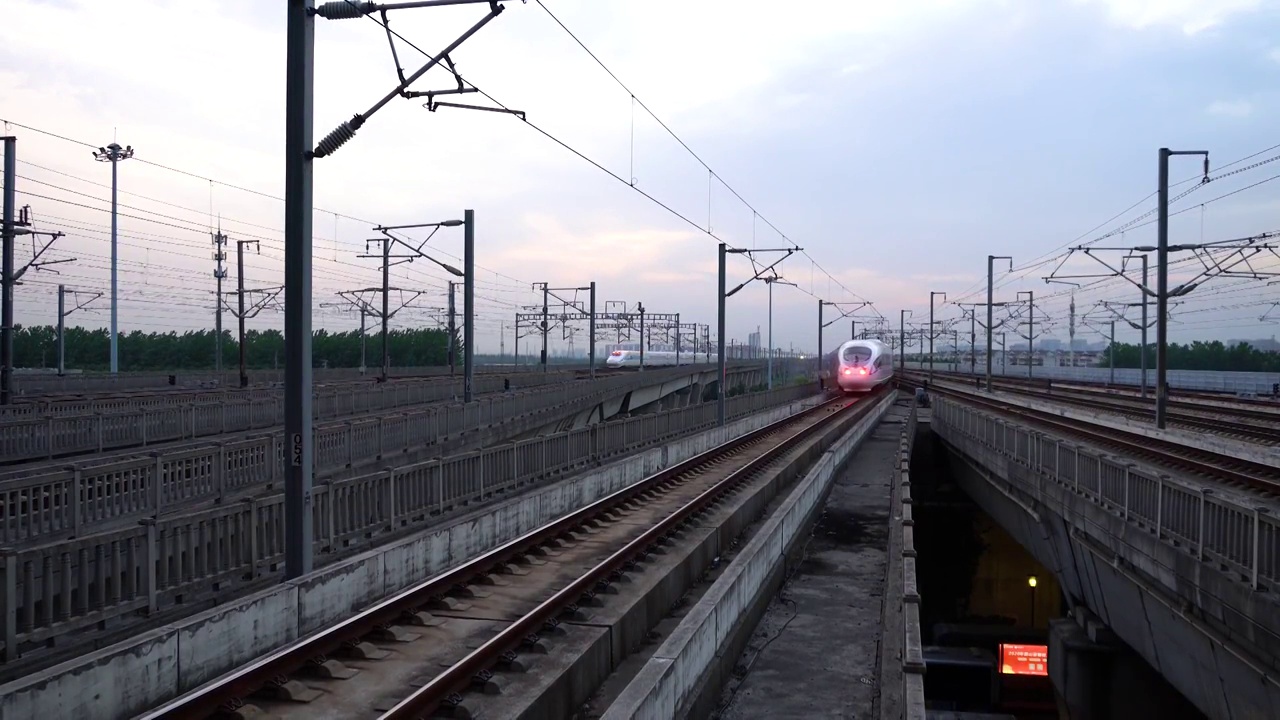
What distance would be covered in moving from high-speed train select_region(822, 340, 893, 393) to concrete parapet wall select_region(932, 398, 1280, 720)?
135 feet

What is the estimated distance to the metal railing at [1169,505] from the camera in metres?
10.7

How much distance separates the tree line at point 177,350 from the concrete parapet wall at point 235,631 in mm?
66807

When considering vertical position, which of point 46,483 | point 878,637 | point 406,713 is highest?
point 46,483

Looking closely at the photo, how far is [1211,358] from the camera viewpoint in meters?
106

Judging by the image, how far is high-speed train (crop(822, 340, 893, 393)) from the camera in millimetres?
62688

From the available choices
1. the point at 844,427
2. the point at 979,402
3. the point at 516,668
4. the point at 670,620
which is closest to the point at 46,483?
the point at 516,668

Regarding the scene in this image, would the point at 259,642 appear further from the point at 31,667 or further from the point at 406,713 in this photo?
the point at 406,713

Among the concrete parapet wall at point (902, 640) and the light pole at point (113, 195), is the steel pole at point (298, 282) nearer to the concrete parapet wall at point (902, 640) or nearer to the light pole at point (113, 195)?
the concrete parapet wall at point (902, 640)

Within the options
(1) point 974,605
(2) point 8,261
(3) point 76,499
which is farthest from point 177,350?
(3) point 76,499

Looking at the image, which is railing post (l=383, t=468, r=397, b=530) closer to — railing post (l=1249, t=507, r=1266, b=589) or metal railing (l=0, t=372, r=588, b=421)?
metal railing (l=0, t=372, r=588, b=421)

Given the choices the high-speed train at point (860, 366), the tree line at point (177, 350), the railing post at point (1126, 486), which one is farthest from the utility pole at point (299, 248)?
the tree line at point (177, 350)

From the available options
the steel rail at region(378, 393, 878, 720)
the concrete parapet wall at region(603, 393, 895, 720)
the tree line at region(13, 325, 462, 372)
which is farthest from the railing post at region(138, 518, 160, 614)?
the tree line at region(13, 325, 462, 372)

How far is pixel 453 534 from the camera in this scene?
13.6 metres

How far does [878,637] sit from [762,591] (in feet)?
5.73
